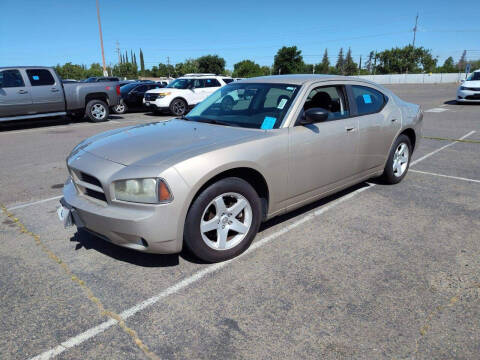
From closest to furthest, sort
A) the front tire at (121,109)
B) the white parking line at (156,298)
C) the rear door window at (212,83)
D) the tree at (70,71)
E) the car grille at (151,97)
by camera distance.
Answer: the white parking line at (156,298) < the car grille at (151,97) < the rear door window at (212,83) < the front tire at (121,109) < the tree at (70,71)

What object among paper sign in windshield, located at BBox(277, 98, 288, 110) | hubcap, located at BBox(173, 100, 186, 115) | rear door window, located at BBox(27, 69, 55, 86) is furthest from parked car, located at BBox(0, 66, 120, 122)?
paper sign in windshield, located at BBox(277, 98, 288, 110)

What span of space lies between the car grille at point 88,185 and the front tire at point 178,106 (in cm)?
1241

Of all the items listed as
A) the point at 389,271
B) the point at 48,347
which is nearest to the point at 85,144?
the point at 48,347

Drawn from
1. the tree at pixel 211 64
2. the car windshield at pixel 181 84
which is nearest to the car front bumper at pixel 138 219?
the car windshield at pixel 181 84

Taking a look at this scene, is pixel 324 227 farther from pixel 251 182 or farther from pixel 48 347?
pixel 48 347

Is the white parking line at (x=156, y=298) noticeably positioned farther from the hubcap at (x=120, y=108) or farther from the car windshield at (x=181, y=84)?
the hubcap at (x=120, y=108)

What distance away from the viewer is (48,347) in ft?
7.38

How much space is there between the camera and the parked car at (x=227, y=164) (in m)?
2.77

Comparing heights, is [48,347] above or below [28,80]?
below

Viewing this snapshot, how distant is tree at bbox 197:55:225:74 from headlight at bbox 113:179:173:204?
82.7 metres

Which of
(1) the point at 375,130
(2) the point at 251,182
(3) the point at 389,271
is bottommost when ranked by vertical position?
(3) the point at 389,271

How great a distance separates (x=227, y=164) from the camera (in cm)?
299

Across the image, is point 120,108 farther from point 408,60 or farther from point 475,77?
point 408,60

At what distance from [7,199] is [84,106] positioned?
30.0 ft
